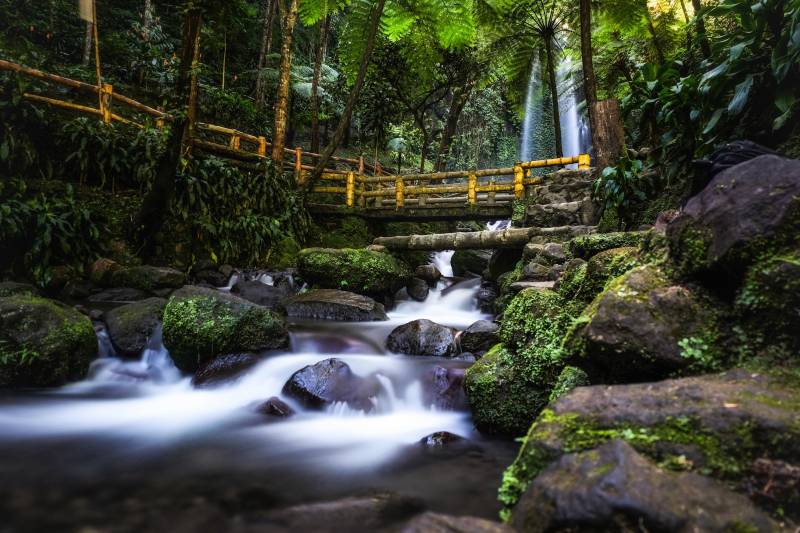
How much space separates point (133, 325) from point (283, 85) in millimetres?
7159

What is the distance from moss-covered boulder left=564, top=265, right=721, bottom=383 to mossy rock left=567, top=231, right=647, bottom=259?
167 cm

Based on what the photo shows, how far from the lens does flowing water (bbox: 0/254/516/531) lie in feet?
9.55

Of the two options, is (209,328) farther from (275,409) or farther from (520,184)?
(520,184)

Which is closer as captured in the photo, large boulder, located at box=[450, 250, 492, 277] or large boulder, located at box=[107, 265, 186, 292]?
large boulder, located at box=[107, 265, 186, 292]

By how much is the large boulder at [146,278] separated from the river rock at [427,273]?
4930 millimetres

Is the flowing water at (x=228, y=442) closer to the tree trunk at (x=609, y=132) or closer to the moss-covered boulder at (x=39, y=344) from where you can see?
the moss-covered boulder at (x=39, y=344)

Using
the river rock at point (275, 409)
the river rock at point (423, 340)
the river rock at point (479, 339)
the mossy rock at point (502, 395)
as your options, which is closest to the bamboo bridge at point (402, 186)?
the river rock at point (479, 339)

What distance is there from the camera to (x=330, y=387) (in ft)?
14.7

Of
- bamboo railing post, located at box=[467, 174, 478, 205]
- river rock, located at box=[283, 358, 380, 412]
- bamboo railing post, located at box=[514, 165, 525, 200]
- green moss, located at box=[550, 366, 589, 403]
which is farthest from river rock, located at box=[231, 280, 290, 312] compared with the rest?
green moss, located at box=[550, 366, 589, 403]

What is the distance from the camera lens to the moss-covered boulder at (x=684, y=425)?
1.68 metres

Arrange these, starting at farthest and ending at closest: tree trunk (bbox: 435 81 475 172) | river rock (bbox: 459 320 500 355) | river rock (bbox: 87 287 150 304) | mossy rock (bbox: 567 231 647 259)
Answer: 1. tree trunk (bbox: 435 81 475 172)
2. river rock (bbox: 87 287 150 304)
3. river rock (bbox: 459 320 500 355)
4. mossy rock (bbox: 567 231 647 259)

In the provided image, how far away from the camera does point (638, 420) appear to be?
1890mm

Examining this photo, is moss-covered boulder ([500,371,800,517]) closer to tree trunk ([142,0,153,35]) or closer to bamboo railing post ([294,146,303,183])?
bamboo railing post ([294,146,303,183])

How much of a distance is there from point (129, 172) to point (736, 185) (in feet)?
31.2
